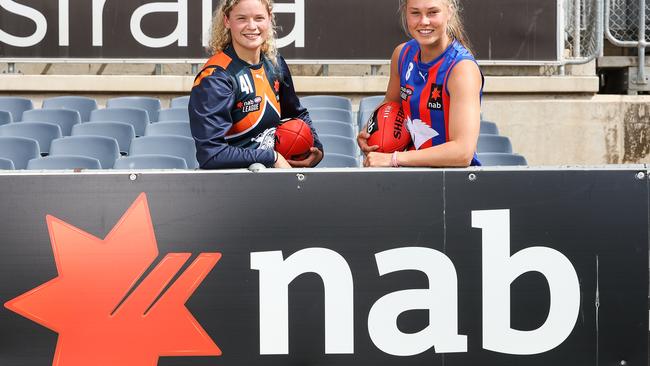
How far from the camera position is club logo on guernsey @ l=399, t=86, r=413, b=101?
3.51 m

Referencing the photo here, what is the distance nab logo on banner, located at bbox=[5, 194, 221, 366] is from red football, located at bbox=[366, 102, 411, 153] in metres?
0.87

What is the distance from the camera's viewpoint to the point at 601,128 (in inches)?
340

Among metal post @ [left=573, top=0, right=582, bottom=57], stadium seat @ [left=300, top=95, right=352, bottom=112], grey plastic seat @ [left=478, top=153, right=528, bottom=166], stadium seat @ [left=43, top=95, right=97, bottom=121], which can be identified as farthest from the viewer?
metal post @ [left=573, top=0, right=582, bottom=57]

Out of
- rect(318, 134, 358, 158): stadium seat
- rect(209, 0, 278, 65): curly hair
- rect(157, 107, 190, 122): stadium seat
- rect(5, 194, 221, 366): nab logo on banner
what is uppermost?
rect(209, 0, 278, 65): curly hair

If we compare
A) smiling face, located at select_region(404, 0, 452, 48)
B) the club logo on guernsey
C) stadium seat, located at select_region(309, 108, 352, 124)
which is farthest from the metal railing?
smiling face, located at select_region(404, 0, 452, 48)

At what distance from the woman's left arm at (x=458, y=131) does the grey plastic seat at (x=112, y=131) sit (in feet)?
13.9

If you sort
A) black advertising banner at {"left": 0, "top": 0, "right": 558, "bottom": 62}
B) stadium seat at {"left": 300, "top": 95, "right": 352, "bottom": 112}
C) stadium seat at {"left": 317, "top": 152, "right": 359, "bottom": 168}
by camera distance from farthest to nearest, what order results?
black advertising banner at {"left": 0, "top": 0, "right": 558, "bottom": 62}
stadium seat at {"left": 300, "top": 95, "right": 352, "bottom": 112}
stadium seat at {"left": 317, "top": 152, "right": 359, "bottom": 168}

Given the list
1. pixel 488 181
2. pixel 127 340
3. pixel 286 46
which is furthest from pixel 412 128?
pixel 286 46

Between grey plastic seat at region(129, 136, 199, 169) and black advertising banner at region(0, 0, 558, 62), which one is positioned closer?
grey plastic seat at region(129, 136, 199, 169)

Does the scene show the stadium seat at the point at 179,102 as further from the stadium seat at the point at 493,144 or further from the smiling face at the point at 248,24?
the smiling face at the point at 248,24

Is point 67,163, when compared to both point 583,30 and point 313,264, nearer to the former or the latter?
point 313,264

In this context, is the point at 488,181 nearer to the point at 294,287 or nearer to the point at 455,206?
the point at 455,206

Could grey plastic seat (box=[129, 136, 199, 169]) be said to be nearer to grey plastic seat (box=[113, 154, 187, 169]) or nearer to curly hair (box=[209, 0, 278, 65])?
grey plastic seat (box=[113, 154, 187, 169])

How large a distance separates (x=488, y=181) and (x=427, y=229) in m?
0.26
